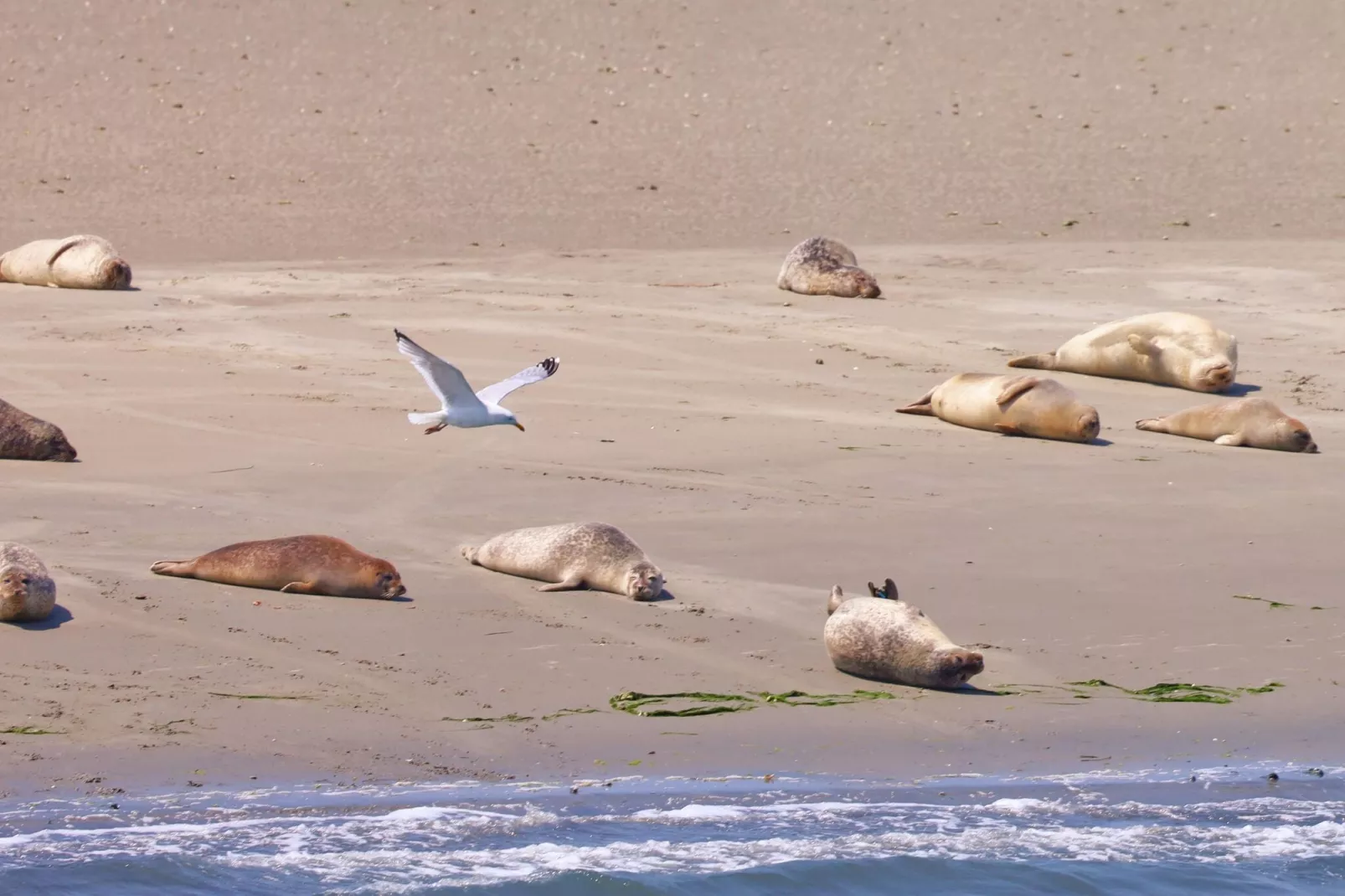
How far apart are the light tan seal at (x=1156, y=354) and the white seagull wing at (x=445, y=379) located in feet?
15.2

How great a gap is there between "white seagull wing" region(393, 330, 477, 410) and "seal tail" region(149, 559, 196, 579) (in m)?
1.16

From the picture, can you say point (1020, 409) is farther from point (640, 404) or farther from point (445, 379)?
point (445, 379)

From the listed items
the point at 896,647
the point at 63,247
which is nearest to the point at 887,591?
the point at 896,647

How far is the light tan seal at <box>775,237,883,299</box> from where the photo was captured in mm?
14695

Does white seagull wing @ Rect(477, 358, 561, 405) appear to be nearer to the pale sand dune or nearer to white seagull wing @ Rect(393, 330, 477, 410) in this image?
white seagull wing @ Rect(393, 330, 477, 410)

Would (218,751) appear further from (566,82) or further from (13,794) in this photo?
(566,82)

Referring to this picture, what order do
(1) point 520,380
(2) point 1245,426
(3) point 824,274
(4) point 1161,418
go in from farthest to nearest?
(3) point 824,274
(4) point 1161,418
(2) point 1245,426
(1) point 520,380

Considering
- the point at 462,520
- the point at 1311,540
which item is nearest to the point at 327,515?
the point at 462,520

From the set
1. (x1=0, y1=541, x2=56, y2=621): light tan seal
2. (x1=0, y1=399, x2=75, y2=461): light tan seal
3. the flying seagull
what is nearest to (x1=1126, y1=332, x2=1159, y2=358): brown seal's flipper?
the flying seagull

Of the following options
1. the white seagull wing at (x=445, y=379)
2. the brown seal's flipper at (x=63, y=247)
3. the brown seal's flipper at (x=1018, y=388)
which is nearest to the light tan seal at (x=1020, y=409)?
the brown seal's flipper at (x=1018, y=388)

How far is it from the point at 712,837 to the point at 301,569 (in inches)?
85.1

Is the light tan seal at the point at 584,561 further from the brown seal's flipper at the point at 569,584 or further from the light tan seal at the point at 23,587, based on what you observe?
the light tan seal at the point at 23,587

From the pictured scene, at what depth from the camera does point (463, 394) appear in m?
8.36

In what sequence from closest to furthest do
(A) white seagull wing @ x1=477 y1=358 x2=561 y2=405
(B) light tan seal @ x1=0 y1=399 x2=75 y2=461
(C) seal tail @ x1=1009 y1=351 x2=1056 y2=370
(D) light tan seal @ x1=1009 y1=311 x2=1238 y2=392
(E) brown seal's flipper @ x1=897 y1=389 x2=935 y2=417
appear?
1. (A) white seagull wing @ x1=477 y1=358 x2=561 y2=405
2. (B) light tan seal @ x1=0 y1=399 x2=75 y2=461
3. (E) brown seal's flipper @ x1=897 y1=389 x2=935 y2=417
4. (D) light tan seal @ x1=1009 y1=311 x2=1238 y2=392
5. (C) seal tail @ x1=1009 y1=351 x2=1056 y2=370
